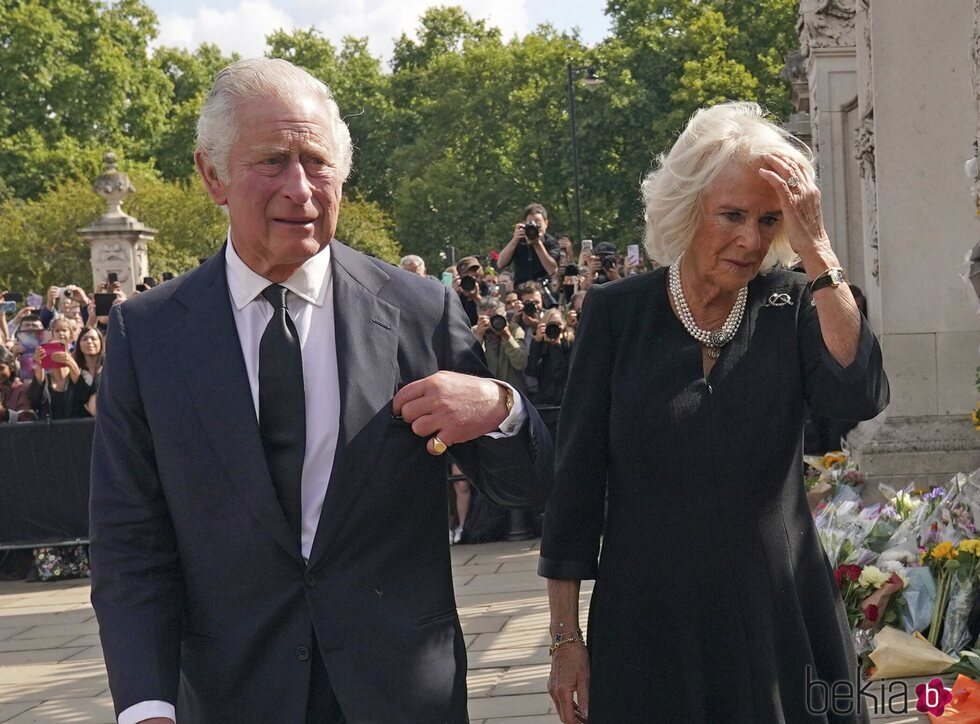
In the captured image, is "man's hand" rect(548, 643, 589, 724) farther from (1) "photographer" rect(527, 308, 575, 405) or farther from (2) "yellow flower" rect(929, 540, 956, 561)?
(1) "photographer" rect(527, 308, 575, 405)

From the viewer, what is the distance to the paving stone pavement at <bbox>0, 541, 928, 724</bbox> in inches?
266

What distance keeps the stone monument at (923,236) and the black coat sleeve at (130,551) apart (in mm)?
6719

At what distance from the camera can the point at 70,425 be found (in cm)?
1204

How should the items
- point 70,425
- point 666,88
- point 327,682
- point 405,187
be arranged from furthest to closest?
1. point 405,187
2. point 666,88
3. point 70,425
4. point 327,682

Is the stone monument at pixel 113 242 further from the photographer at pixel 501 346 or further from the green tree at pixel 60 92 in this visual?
the green tree at pixel 60 92

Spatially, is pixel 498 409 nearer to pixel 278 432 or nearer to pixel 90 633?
pixel 278 432

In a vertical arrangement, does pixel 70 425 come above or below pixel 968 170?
below

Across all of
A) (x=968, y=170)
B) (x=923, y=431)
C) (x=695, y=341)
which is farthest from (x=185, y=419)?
(x=923, y=431)

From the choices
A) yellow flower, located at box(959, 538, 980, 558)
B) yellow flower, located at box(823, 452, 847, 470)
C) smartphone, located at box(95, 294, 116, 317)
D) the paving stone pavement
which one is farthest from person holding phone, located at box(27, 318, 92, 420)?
yellow flower, located at box(959, 538, 980, 558)

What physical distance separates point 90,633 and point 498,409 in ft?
24.1

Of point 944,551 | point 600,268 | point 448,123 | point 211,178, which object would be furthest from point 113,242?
point 448,123

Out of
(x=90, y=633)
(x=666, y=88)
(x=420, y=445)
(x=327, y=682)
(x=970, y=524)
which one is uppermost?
(x=666, y=88)

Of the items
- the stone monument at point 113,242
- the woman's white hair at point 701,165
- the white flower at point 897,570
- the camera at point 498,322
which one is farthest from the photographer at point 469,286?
the stone monument at point 113,242

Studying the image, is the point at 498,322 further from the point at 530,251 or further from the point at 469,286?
the point at 530,251
